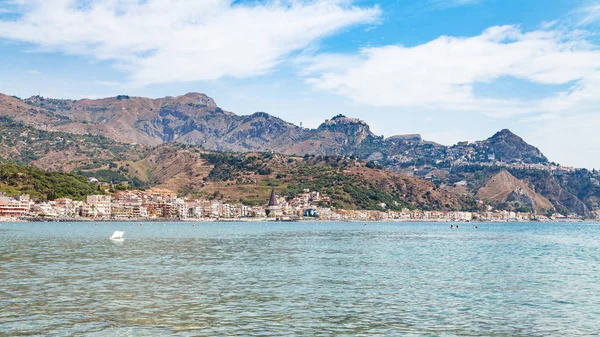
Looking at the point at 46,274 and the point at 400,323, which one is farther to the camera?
the point at 46,274

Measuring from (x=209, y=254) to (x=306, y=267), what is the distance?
1810 cm

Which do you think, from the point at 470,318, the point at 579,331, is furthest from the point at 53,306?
the point at 579,331

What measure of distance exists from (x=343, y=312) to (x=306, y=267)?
22.0 m

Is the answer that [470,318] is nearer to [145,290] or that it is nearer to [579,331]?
[579,331]

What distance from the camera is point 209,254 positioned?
216 ft

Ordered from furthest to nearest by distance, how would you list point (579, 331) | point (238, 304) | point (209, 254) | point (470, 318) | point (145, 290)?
point (209, 254), point (145, 290), point (238, 304), point (470, 318), point (579, 331)

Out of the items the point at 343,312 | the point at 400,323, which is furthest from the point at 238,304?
the point at 400,323

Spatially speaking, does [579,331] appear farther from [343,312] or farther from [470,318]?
[343,312]

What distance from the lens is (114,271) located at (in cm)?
4609

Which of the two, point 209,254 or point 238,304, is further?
point 209,254

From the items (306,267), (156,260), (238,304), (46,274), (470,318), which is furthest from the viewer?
(156,260)

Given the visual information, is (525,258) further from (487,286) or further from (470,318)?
(470,318)

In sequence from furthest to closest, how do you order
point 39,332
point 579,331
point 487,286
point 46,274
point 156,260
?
1. point 156,260
2. point 46,274
3. point 487,286
4. point 579,331
5. point 39,332

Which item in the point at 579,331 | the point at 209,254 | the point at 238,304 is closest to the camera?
the point at 579,331
